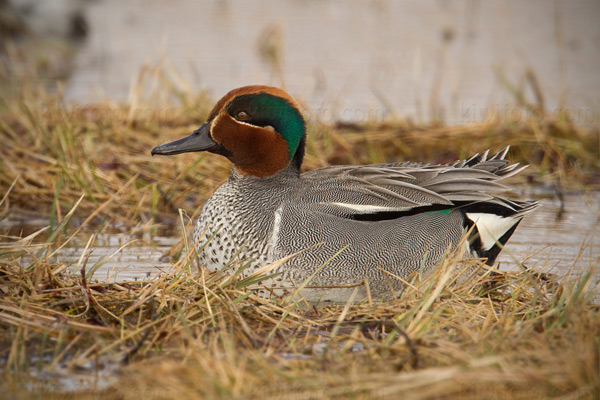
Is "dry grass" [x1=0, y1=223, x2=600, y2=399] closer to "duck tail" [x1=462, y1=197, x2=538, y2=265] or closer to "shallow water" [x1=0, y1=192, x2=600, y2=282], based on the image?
"duck tail" [x1=462, y1=197, x2=538, y2=265]

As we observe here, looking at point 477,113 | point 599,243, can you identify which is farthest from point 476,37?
point 599,243

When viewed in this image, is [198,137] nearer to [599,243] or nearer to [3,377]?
[3,377]

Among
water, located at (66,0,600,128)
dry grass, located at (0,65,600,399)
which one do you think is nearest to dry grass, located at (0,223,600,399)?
dry grass, located at (0,65,600,399)

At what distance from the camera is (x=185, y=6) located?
50.2 ft

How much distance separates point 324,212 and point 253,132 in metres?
0.63

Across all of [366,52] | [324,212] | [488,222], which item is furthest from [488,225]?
[366,52]

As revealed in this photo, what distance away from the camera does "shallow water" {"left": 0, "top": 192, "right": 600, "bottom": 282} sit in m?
4.64

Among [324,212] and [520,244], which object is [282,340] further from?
[520,244]

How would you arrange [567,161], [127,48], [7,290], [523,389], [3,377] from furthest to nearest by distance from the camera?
[127,48] < [567,161] < [7,290] < [3,377] < [523,389]

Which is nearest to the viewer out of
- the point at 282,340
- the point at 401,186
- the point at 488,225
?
the point at 282,340

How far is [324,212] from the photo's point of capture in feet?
13.6

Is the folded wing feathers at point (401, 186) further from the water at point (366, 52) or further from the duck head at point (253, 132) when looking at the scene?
the water at point (366, 52)

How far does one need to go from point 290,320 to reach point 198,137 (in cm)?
135

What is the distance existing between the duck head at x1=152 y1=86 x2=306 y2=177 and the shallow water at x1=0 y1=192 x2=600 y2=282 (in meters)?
0.77
